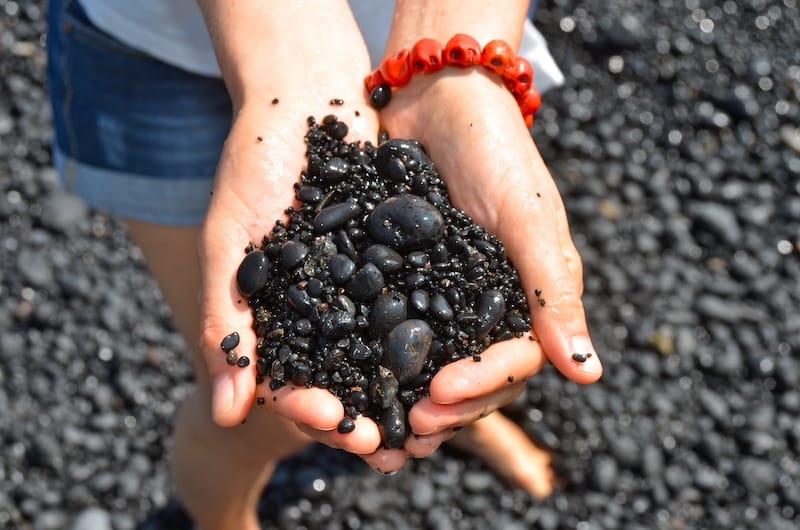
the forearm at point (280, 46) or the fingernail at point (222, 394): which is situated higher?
the forearm at point (280, 46)

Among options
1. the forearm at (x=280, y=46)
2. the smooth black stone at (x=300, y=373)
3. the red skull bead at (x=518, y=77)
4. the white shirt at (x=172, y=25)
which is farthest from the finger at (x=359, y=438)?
the white shirt at (x=172, y=25)

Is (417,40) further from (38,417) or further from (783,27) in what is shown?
(783,27)

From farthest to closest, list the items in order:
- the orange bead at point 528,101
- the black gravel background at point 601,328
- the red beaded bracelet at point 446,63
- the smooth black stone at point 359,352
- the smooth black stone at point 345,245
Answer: the black gravel background at point 601,328
the orange bead at point 528,101
the red beaded bracelet at point 446,63
the smooth black stone at point 345,245
the smooth black stone at point 359,352

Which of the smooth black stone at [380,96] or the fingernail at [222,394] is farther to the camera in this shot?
the smooth black stone at [380,96]

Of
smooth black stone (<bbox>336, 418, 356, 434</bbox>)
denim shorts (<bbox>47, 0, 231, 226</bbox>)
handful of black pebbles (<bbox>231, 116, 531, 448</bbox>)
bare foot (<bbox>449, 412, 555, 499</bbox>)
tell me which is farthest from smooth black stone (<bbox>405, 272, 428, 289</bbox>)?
bare foot (<bbox>449, 412, 555, 499</bbox>)

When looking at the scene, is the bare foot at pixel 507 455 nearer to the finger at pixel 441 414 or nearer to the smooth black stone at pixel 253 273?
the finger at pixel 441 414

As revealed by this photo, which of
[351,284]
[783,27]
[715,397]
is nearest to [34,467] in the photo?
[351,284]

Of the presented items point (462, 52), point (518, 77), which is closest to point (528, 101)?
point (518, 77)

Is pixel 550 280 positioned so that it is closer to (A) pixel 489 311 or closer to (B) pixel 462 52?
(A) pixel 489 311

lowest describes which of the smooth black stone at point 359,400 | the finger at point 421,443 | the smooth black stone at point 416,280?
the finger at point 421,443
